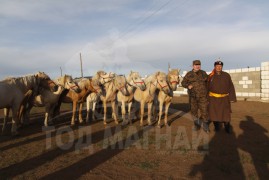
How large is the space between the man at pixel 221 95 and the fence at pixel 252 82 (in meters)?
10.4

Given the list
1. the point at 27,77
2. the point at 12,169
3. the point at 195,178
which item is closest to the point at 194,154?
the point at 195,178

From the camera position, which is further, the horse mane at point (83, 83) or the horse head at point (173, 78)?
the horse mane at point (83, 83)

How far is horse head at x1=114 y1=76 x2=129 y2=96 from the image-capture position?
10.9 metres

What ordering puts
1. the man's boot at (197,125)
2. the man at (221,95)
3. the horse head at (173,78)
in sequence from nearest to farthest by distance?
the man at (221,95)
the man's boot at (197,125)
the horse head at (173,78)

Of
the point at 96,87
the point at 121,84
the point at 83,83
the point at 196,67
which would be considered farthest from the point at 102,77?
the point at 196,67

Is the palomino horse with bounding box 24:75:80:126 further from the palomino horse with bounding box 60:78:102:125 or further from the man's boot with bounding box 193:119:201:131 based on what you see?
the man's boot with bounding box 193:119:201:131

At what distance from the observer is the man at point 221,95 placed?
29.5 ft

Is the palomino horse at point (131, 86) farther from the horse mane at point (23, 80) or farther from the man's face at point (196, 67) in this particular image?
the horse mane at point (23, 80)

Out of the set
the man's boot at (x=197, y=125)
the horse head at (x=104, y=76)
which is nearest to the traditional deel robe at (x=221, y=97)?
the man's boot at (x=197, y=125)

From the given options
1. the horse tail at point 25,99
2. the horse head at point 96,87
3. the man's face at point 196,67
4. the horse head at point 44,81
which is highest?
the man's face at point 196,67

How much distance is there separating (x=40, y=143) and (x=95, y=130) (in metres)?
2.26

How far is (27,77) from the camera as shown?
9609 mm

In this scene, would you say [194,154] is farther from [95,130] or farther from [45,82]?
[45,82]

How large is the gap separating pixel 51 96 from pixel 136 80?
10.6ft
